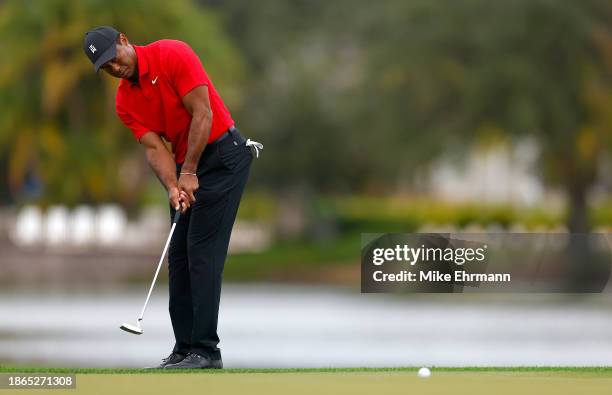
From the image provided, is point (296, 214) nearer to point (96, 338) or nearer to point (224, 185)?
point (96, 338)

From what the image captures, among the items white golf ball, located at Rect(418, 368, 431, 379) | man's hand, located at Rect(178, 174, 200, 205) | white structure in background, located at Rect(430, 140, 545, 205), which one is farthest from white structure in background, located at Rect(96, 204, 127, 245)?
white structure in background, located at Rect(430, 140, 545, 205)

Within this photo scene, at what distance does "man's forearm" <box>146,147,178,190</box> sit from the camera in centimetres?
1022

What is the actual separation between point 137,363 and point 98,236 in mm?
24303

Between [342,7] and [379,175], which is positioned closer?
[379,175]

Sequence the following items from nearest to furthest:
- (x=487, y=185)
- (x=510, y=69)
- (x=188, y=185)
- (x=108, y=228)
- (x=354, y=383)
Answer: (x=354, y=383)
(x=188, y=185)
(x=510, y=69)
(x=108, y=228)
(x=487, y=185)

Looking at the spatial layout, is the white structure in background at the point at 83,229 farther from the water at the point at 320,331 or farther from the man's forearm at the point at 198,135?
the man's forearm at the point at 198,135

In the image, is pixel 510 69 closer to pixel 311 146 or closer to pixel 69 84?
pixel 69 84

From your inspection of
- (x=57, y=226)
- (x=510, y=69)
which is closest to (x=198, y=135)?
(x=510, y=69)

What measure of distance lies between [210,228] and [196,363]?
2.61 ft

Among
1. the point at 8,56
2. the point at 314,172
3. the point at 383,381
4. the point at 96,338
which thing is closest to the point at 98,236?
the point at 8,56

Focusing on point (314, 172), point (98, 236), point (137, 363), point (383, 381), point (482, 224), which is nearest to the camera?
point (383, 381)

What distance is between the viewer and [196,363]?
10.1 metres

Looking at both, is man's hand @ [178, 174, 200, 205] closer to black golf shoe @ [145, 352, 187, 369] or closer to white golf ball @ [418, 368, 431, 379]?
black golf shoe @ [145, 352, 187, 369]

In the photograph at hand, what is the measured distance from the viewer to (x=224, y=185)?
10.4 m
